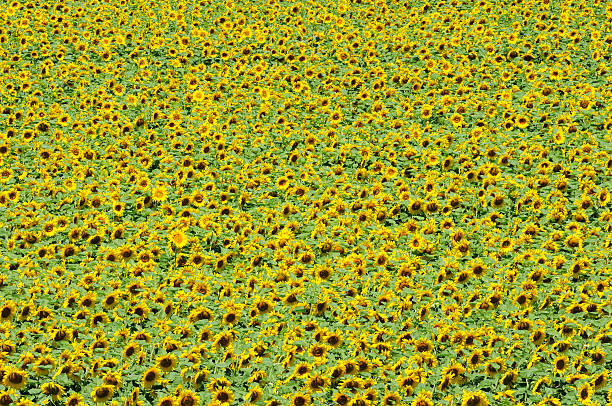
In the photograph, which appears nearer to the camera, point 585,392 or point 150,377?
point 585,392

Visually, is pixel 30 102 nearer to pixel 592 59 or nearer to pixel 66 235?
pixel 66 235

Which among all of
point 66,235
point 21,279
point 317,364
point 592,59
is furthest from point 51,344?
point 592,59

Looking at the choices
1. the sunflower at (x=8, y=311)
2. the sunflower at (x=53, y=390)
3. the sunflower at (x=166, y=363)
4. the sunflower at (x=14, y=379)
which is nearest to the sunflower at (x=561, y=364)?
the sunflower at (x=166, y=363)

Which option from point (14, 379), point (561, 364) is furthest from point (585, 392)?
point (14, 379)

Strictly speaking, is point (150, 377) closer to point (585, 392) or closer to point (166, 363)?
point (166, 363)

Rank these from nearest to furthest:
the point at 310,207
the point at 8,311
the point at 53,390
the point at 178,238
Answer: the point at 53,390 → the point at 8,311 → the point at 178,238 → the point at 310,207

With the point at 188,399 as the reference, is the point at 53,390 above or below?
below
